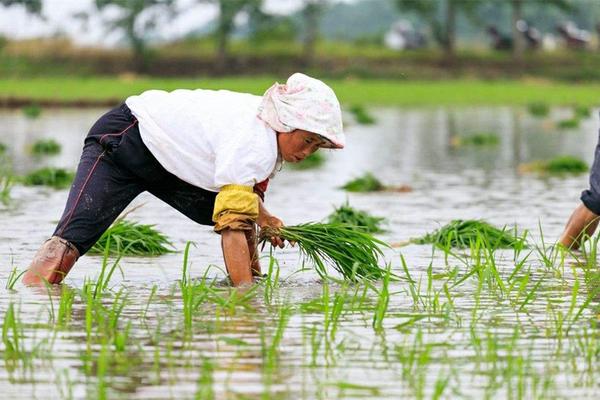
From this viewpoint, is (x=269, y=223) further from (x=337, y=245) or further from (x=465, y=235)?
(x=465, y=235)

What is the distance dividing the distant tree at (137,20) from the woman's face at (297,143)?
4786 cm

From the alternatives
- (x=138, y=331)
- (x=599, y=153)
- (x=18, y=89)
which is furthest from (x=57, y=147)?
(x=18, y=89)

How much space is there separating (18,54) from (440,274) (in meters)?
47.3

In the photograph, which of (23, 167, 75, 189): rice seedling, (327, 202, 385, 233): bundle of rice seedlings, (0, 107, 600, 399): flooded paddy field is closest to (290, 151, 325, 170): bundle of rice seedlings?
(23, 167, 75, 189): rice seedling

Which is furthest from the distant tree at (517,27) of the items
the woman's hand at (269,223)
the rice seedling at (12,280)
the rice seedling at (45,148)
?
the rice seedling at (12,280)

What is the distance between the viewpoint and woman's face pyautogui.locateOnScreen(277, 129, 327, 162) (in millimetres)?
6496

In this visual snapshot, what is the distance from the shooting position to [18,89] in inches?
1540

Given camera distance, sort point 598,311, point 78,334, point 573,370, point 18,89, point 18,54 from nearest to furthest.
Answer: point 573,370
point 78,334
point 598,311
point 18,89
point 18,54

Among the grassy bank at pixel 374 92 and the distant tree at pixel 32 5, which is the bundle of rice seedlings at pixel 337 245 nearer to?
the grassy bank at pixel 374 92

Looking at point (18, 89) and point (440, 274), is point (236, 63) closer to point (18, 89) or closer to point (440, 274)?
point (18, 89)

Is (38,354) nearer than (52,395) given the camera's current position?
No

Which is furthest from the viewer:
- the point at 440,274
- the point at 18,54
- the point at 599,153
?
the point at 18,54

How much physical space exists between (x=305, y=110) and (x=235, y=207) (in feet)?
1.77

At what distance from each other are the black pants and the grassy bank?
2616 centimetres
